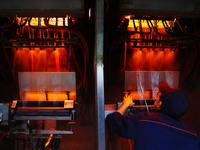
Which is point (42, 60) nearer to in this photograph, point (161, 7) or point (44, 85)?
point (44, 85)

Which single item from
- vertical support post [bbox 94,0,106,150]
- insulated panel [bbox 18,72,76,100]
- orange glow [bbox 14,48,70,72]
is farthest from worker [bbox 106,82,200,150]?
orange glow [bbox 14,48,70,72]

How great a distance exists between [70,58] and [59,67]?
177mm

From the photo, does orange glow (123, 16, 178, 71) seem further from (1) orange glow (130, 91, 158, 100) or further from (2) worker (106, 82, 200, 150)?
(2) worker (106, 82, 200, 150)

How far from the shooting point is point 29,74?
135 cm

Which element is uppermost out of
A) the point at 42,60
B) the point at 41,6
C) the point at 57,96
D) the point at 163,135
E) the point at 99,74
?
the point at 41,6

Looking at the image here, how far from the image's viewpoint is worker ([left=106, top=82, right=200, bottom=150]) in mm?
736

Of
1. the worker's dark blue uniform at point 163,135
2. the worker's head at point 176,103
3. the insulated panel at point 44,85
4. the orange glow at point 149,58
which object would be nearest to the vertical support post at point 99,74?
the worker's dark blue uniform at point 163,135

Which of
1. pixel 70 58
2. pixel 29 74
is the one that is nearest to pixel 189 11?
pixel 70 58

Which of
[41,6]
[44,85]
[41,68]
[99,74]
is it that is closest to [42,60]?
[41,68]

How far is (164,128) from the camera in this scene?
2.43 ft

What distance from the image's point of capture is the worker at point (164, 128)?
0.74 m

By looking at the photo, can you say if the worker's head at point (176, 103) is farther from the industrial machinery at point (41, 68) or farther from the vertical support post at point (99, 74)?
the industrial machinery at point (41, 68)

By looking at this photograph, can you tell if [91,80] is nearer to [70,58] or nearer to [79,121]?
[70,58]

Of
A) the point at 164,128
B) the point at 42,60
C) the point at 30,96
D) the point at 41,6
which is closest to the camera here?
the point at 164,128
